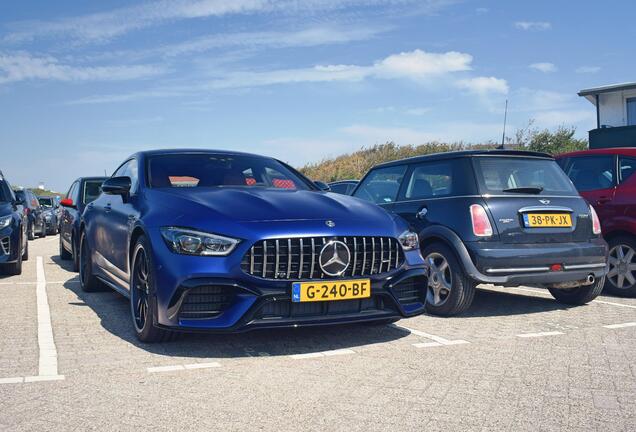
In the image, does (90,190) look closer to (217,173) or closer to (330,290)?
(217,173)

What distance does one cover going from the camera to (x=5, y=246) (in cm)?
950

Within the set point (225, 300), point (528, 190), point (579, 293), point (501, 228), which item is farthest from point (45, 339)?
point (579, 293)

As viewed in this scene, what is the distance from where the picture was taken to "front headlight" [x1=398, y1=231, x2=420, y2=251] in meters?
5.24

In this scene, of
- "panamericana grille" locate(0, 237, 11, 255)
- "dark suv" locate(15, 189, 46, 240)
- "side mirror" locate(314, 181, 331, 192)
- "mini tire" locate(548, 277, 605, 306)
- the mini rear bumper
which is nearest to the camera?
the mini rear bumper

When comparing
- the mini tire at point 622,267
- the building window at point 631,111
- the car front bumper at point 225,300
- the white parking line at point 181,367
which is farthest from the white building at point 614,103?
the white parking line at point 181,367

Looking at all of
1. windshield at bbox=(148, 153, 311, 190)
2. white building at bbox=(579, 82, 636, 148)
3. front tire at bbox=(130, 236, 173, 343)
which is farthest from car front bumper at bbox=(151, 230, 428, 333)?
white building at bbox=(579, 82, 636, 148)

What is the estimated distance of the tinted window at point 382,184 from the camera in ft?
25.1

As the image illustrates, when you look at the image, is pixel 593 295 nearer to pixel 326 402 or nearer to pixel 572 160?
pixel 572 160

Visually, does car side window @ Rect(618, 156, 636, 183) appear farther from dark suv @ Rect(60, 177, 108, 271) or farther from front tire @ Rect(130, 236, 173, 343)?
dark suv @ Rect(60, 177, 108, 271)

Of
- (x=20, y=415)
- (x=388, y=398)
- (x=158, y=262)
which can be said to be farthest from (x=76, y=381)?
(x=388, y=398)

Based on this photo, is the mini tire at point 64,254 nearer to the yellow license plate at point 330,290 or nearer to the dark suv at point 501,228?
the dark suv at point 501,228

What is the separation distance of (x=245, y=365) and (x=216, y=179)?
6.54ft

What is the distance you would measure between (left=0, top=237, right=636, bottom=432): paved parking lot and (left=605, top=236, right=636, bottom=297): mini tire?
1356mm

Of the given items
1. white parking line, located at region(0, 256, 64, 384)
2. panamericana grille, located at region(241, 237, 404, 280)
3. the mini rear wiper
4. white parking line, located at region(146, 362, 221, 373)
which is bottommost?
white parking line, located at region(146, 362, 221, 373)
